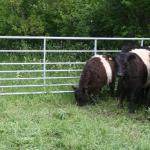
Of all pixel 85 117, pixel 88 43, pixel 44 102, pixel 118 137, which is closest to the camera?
pixel 118 137

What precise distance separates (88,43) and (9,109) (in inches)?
310

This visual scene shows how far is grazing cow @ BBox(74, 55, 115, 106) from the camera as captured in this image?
1040cm

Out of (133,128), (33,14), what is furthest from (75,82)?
(33,14)

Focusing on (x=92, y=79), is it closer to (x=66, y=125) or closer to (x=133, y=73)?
(x=133, y=73)

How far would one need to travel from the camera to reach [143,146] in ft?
24.0

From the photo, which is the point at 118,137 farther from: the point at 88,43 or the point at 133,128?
the point at 88,43

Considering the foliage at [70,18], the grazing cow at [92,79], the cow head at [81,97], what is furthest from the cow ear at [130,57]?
the foliage at [70,18]

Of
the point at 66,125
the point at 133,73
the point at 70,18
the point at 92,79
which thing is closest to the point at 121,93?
the point at 133,73

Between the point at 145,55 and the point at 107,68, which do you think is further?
the point at 107,68

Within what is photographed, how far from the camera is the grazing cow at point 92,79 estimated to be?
34.1 feet

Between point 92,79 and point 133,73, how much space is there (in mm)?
1067

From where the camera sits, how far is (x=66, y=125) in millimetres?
8375

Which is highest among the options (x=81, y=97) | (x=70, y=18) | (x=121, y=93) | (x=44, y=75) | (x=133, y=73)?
(x=70, y=18)

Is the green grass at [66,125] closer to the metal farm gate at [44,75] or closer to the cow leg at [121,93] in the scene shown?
the cow leg at [121,93]
